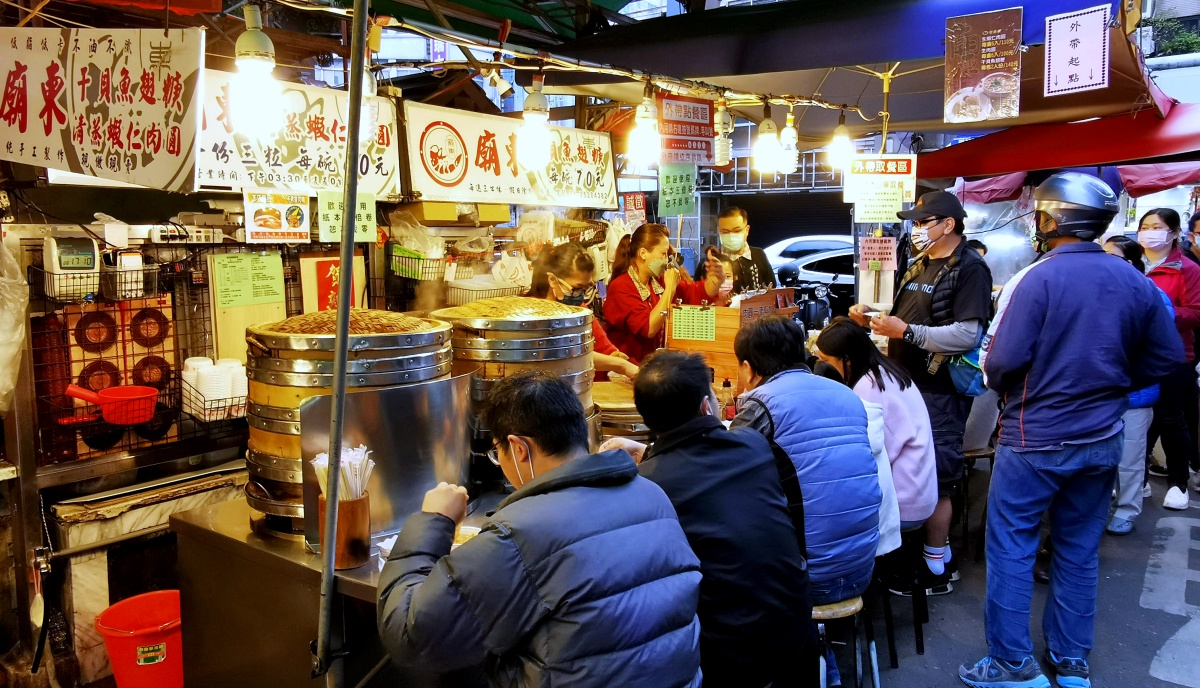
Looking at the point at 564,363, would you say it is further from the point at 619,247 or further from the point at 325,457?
the point at 619,247

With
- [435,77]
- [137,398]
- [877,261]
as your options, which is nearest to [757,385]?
[137,398]

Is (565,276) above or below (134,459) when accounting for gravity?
above

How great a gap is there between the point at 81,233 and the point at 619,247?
396cm

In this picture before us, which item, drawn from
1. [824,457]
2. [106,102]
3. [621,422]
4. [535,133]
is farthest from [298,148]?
[824,457]

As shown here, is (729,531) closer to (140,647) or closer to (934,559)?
(140,647)

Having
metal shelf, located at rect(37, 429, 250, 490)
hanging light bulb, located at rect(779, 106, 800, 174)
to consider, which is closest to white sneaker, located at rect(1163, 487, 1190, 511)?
hanging light bulb, located at rect(779, 106, 800, 174)

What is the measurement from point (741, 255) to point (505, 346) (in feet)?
16.0

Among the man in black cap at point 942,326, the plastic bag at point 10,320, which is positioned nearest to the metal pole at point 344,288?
the plastic bag at point 10,320

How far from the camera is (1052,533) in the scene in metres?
3.99

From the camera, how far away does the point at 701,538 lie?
8.06 ft

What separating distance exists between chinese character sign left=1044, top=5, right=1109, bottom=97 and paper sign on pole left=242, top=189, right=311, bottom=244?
426 centimetres

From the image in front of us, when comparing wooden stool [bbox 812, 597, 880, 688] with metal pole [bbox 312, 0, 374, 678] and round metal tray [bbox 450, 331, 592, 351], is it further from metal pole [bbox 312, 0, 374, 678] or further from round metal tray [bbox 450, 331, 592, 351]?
metal pole [bbox 312, 0, 374, 678]

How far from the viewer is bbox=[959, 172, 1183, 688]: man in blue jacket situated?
3664mm

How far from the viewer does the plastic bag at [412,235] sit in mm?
5242
